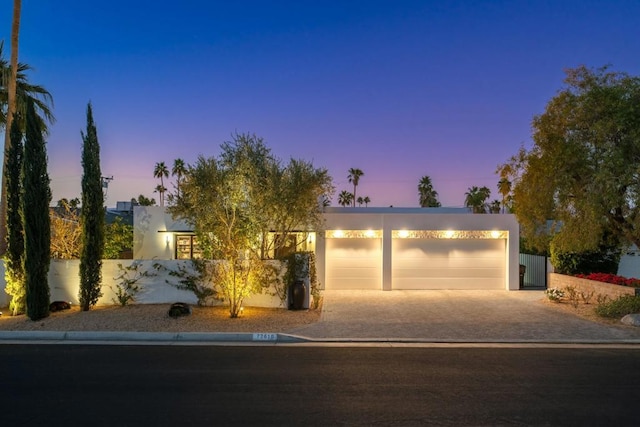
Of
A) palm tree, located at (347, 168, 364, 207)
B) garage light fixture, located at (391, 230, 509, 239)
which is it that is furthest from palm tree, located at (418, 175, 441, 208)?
garage light fixture, located at (391, 230, 509, 239)

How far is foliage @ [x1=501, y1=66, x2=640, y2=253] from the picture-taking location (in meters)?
11.6

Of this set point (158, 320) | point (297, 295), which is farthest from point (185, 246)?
point (158, 320)

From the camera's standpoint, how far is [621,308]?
1198 centimetres

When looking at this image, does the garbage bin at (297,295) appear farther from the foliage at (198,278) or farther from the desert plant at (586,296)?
the desert plant at (586,296)

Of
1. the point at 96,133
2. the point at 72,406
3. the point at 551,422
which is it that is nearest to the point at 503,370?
the point at 551,422

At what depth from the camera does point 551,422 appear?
5.21 meters

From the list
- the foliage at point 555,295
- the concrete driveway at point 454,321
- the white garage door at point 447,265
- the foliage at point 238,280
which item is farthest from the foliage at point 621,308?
the foliage at point 238,280

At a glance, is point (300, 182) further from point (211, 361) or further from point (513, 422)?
point (513, 422)

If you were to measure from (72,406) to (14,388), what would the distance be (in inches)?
55.4

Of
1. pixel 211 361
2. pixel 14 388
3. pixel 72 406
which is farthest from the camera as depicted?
pixel 211 361

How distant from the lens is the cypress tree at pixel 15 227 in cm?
1198

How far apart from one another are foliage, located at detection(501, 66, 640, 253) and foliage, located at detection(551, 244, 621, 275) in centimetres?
224

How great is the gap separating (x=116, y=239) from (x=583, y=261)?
16805 mm

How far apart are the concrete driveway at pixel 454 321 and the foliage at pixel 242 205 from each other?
2.51m
